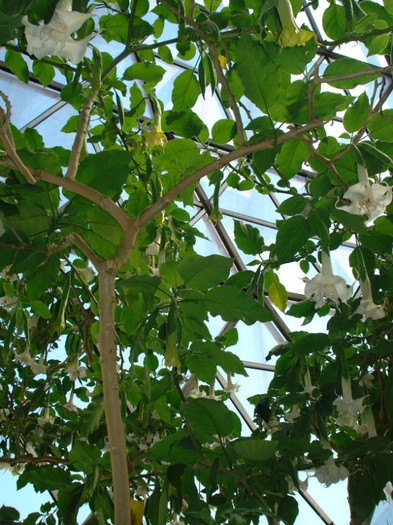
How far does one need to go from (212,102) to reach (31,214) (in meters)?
5.38

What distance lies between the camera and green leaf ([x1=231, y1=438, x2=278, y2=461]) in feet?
4.64

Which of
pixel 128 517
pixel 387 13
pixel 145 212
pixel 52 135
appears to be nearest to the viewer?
pixel 128 517

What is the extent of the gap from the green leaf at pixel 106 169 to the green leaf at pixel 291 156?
51 centimetres

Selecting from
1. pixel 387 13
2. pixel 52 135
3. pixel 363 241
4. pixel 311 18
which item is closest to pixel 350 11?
pixel 387 13

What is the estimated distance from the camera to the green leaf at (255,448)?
1415 mm

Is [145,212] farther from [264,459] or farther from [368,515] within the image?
[368,515]

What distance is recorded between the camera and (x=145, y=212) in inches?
55.9

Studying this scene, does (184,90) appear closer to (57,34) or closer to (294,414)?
(57,34)

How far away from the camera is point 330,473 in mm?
1920

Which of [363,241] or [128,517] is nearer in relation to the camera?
[128,517]

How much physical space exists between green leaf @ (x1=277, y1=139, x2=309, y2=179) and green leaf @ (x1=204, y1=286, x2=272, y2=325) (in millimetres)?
521

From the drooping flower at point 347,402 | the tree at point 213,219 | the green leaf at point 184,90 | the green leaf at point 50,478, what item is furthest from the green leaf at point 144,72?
the green leaf at point 50,478

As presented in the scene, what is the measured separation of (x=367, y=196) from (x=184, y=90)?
2.66 feet

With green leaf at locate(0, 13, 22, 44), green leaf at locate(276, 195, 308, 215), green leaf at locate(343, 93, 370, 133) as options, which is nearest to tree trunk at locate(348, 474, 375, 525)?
green leaf at locate(276, 195, 308, 215)
